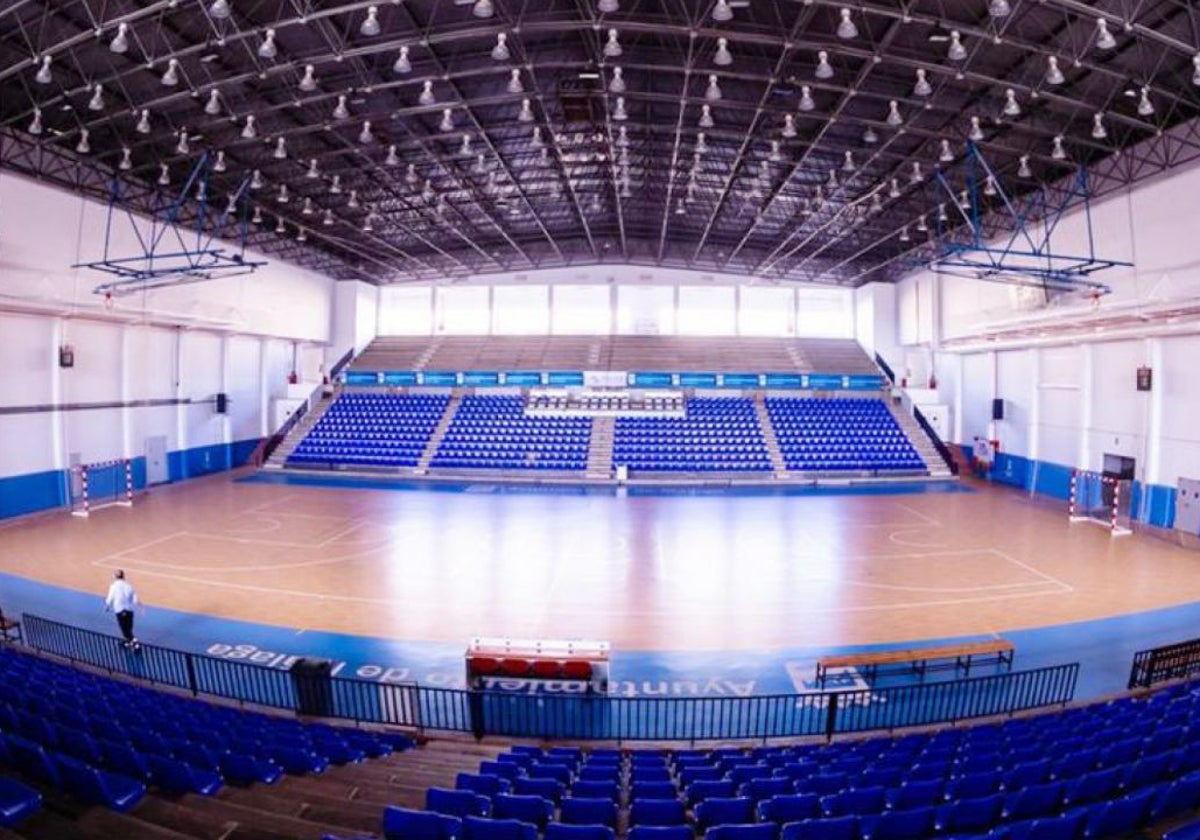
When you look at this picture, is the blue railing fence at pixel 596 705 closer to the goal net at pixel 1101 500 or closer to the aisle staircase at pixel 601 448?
the goal net at pixel 1101 500

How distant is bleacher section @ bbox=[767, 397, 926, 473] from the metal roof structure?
9899 millimetres

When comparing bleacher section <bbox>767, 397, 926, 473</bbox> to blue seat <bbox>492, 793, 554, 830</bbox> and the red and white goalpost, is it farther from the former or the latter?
blue seat <bbox>492, 793, 554, 830</bbox>

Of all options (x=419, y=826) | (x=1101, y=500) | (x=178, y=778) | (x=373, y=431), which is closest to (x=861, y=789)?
(x=419, y=826)

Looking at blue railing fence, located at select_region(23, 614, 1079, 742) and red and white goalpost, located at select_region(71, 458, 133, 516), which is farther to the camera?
red and white goalpost, located at select_region(71, 458, 133, 516)

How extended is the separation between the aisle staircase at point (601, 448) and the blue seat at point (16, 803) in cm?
2800

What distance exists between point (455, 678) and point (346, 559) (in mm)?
7989

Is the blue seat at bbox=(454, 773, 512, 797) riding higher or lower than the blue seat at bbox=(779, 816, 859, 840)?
lower

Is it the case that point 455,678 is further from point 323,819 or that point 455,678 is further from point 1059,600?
point 1059,600

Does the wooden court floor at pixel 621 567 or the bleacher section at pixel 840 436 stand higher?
the bleacher section at pixel 840 436

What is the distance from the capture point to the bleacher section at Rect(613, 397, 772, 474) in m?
32.3

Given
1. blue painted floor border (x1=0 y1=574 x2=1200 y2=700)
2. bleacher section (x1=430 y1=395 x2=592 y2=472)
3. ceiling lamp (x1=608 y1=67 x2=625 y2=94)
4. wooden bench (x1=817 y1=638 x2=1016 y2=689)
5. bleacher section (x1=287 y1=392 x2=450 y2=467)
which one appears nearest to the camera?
wooden bench (x1=817 y1=638 x2=1016 y2=689)

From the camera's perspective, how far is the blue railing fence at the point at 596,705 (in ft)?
29.5

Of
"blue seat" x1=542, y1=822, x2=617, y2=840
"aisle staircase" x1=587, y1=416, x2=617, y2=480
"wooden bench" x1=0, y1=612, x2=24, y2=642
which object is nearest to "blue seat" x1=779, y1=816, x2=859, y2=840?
"blue seat" x1=542, y1=822, x2=617, y2=840

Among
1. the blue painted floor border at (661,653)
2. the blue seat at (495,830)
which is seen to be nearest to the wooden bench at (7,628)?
the blue painted floor border at (661,653)
